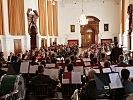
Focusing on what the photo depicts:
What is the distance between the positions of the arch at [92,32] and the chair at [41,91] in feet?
94.5

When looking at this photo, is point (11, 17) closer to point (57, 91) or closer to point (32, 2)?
point (32, 2)

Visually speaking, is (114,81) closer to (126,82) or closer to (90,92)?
(126,82)

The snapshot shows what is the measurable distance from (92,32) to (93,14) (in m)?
2.42

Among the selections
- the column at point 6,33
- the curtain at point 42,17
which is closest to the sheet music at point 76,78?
the column at point 6,33

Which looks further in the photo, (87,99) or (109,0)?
(109,0)

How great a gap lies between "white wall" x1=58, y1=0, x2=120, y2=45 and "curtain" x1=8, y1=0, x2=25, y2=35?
16.5m

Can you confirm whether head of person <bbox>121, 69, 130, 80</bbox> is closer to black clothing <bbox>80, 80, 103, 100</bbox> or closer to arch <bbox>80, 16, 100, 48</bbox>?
black clothing <bbox>80, 80, 103, 100</bbox>

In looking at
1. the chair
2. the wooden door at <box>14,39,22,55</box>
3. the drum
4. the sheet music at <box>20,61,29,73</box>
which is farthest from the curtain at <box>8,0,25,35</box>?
the drum

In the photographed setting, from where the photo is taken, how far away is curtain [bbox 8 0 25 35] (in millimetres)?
16369

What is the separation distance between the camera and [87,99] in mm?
5566

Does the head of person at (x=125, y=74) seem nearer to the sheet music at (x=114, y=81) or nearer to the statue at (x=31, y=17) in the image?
the sheet music at (x=114, y=81)

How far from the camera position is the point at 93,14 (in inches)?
1379

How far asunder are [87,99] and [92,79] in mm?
459

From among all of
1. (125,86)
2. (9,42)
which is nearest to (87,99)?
(125,86)
